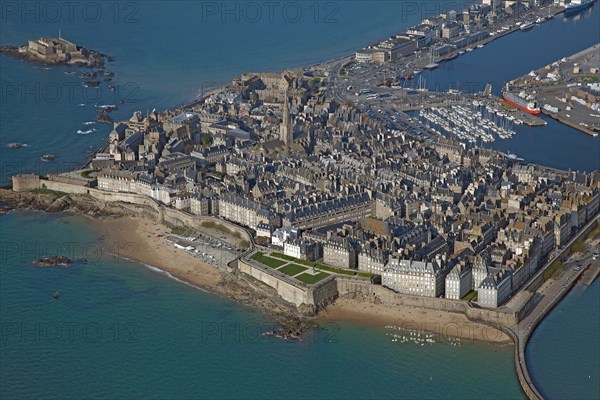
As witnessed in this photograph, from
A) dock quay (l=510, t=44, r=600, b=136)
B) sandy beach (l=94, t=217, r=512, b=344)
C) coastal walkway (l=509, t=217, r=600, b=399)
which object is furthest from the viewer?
dock quay (l=510, t=44, r=600, b=136)

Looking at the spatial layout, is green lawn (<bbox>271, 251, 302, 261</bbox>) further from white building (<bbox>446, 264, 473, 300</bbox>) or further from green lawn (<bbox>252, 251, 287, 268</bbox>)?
white building (<bbox>446, 264, 473, 300</bbox>)

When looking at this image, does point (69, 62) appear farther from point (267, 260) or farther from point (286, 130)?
point (267, 260)

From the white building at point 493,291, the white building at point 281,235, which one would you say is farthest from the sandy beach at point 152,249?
the white building at point 493,291

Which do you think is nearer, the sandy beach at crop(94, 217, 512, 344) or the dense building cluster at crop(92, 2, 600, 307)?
the sandy beach at crop(94, 217, 512, 344)

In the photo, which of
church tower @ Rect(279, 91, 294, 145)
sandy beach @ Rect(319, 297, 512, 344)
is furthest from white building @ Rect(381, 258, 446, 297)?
church tower @ Rect(279, 91, 294, 145)

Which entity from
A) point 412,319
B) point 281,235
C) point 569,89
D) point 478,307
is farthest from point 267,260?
point 569,89
